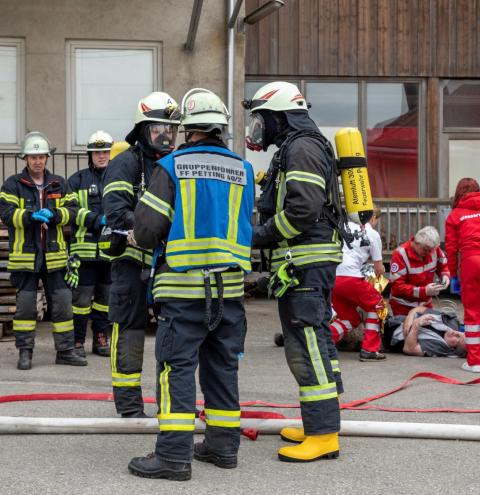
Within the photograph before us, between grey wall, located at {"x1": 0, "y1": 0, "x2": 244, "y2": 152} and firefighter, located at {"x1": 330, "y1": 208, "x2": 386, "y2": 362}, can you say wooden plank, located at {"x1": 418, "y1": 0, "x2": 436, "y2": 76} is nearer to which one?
grey wall, located at {"x1": 0, "y1": 0, "x2": 244, "y2": 152}

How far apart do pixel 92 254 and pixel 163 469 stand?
14.5 ft

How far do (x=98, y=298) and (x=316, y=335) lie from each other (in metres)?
4.15

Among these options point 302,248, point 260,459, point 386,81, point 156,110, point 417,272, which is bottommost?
point 260,459

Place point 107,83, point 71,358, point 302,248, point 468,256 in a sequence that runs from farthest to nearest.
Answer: point 107,83 → point 468,256 → point 71,358 → point 302,248

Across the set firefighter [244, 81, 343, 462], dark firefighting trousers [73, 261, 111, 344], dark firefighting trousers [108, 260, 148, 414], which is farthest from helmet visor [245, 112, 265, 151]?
dark firefighting trousers [73, 261, 111, 344]

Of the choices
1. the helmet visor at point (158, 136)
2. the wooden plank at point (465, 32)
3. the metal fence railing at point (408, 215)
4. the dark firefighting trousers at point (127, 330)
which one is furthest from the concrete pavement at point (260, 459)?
the wooden plank at point (465, 32)

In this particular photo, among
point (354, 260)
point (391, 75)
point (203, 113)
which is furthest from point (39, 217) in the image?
point (391, 75)

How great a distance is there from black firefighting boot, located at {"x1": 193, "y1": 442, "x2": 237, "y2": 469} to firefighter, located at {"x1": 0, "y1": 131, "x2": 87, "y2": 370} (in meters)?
3.42

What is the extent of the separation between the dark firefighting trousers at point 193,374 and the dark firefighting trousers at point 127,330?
2.81 ft

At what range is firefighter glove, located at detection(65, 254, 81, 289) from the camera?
29.0 feet

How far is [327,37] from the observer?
15883mm

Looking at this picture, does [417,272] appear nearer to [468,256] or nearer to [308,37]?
[468,256]

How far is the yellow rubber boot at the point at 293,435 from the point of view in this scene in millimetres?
5820

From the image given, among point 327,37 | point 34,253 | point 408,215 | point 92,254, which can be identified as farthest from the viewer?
point 327,37
